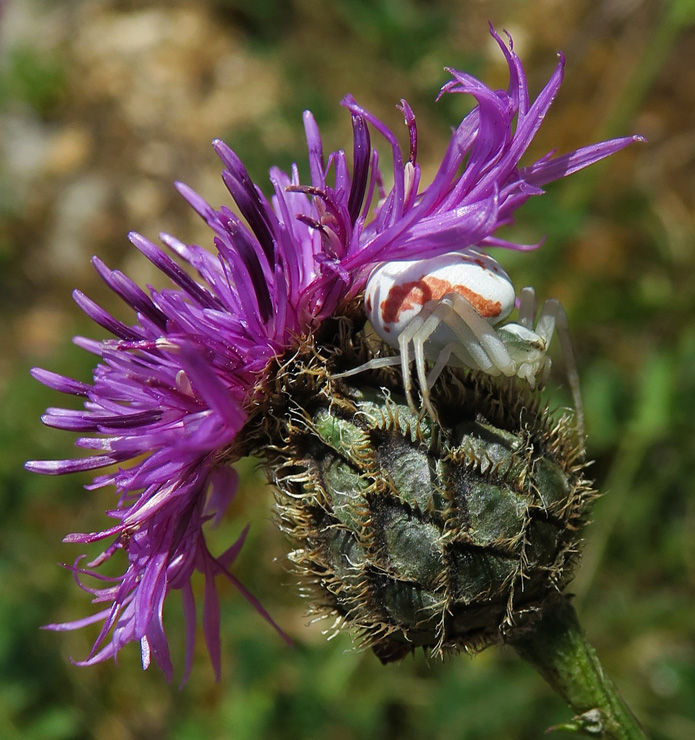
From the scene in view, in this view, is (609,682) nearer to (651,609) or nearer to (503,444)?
(503,444)

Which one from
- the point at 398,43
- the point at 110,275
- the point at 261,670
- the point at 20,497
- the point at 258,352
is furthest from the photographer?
the point at 20,497

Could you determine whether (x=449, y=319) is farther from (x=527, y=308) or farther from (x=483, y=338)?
(x=527, y=308)

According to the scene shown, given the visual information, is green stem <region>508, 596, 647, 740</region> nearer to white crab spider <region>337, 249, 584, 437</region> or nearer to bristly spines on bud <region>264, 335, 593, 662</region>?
bristly spines on bud <region>264, 335, 593, 662</region>

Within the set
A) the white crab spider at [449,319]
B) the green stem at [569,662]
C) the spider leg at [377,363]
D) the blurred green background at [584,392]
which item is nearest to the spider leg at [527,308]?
the white crab spider at [449,319]

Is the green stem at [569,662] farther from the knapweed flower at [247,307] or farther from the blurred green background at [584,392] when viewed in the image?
the knapweed flower at [247,307]

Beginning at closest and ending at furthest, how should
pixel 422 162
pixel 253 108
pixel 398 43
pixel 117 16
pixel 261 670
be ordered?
1. pixel 261 670
2. pixel 398 43
3. pixel 422 162
4. pixel 253 108
5. pixel 117 16

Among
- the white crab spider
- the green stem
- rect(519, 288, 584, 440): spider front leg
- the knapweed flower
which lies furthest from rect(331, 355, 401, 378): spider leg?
the green stem

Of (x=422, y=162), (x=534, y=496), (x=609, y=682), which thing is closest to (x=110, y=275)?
(x=534, y=496)
